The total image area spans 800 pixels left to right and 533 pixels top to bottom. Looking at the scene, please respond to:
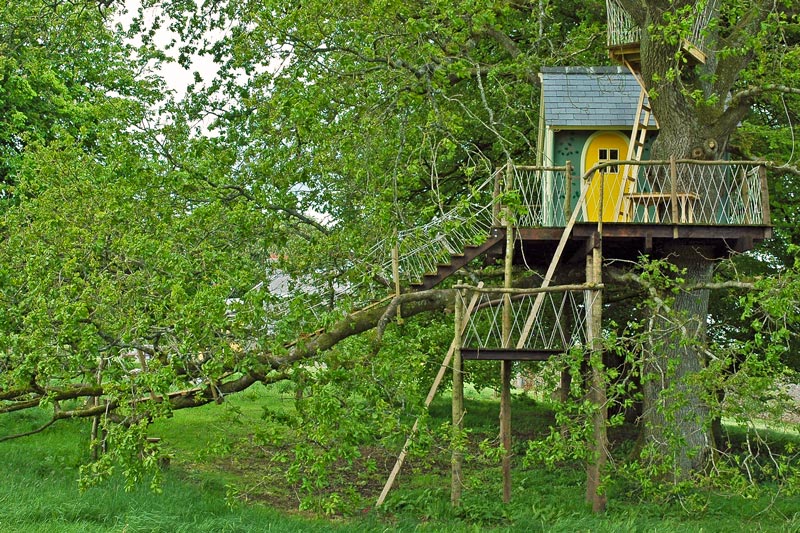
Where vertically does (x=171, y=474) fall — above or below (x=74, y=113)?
below

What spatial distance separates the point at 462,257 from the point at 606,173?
3.32 metres

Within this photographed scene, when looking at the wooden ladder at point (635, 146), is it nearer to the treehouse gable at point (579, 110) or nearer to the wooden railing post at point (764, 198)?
the treehouse gable at point (579, 110)

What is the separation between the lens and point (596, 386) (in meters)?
12.5

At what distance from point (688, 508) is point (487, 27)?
8.73m

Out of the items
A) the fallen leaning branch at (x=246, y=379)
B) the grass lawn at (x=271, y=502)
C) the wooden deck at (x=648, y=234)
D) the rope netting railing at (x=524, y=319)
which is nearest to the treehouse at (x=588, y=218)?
the wooden deck at (x=648, y=234)

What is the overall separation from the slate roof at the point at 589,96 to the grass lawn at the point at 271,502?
6.42 m

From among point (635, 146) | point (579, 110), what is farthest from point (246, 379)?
point (635, 146)

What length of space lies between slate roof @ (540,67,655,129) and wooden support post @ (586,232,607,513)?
3132 millimetres

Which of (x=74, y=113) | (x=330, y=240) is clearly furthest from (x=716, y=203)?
(x=74, y=113)

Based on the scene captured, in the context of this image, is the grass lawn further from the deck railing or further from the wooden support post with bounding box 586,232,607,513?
the deck railing

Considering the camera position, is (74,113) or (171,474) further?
(74,113)

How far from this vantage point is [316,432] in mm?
10156

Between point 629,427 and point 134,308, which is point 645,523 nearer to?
point 134,308

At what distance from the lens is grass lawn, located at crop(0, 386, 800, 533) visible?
1060 cm
